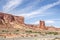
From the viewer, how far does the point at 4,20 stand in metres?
107

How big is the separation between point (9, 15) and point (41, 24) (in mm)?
31557

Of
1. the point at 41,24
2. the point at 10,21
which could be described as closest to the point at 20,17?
the point at 10,21

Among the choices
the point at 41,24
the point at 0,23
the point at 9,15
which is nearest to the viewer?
the point at 0,23

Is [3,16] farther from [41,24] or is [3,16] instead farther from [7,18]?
[41,24]

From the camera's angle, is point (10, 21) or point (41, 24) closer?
point (10, 21)

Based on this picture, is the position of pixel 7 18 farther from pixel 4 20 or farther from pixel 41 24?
pixel 41 24

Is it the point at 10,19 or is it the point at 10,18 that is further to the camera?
the point at 10,18

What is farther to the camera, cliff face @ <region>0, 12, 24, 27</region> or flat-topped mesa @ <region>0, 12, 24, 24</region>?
flat-topped mesa @ <region>0, 12, 24, 24</region>

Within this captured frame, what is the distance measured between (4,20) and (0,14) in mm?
5379

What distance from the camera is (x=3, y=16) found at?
110 m

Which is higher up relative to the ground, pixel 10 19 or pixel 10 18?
pixel 10 18

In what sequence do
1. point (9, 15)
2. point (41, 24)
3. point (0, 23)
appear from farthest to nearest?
point (41, 24), point (9, 15), point (0, 23)

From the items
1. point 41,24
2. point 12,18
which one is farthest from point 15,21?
point 41,24

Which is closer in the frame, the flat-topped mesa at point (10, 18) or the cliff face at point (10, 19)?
the cliff face at point (10, 19)
